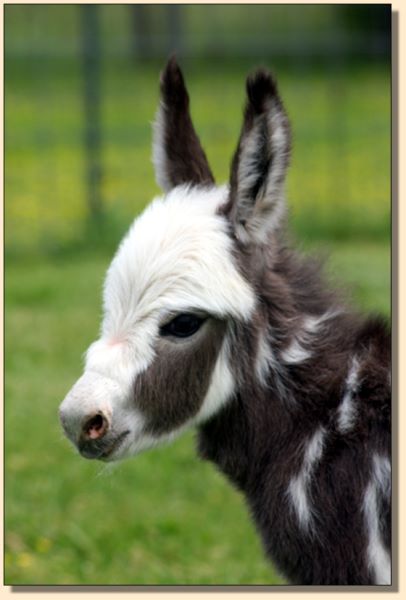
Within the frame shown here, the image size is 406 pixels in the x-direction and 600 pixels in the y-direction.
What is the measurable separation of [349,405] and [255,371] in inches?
13.1

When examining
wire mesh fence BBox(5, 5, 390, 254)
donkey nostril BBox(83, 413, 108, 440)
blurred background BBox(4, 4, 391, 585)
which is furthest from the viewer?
wire mesh fence BBox(5, 5, 390, 254)

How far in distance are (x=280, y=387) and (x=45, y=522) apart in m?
2.62

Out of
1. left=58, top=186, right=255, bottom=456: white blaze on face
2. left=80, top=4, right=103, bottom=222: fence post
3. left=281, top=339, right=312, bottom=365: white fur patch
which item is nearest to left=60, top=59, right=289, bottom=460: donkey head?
left=58, top=186, right=255, bottom=456: white blaze on face

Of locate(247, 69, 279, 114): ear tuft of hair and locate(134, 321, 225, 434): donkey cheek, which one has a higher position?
locate(247, 69, 279, 114): ear tuft of hair

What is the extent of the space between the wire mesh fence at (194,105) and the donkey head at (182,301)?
8280 millimetres

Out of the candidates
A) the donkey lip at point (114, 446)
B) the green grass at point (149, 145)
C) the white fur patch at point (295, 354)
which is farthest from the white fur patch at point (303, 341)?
the green grass at point (149, 145)

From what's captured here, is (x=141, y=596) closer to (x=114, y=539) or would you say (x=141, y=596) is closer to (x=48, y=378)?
(x=114, y=539)

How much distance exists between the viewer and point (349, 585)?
3570 mm

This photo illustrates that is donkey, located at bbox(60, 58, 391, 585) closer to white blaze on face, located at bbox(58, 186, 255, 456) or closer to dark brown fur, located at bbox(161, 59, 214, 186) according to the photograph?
white blaze on face, located at bbox(58, 186, 255, 456)

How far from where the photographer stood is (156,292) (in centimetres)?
355

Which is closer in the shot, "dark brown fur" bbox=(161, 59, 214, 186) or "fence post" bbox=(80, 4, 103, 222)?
"dark brown fur" bbox=(161, 59, 214, 186)

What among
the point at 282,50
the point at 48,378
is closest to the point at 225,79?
the point at 282,50

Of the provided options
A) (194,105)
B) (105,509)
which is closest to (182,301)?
(105,509)

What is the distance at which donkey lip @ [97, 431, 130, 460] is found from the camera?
3.51 m
